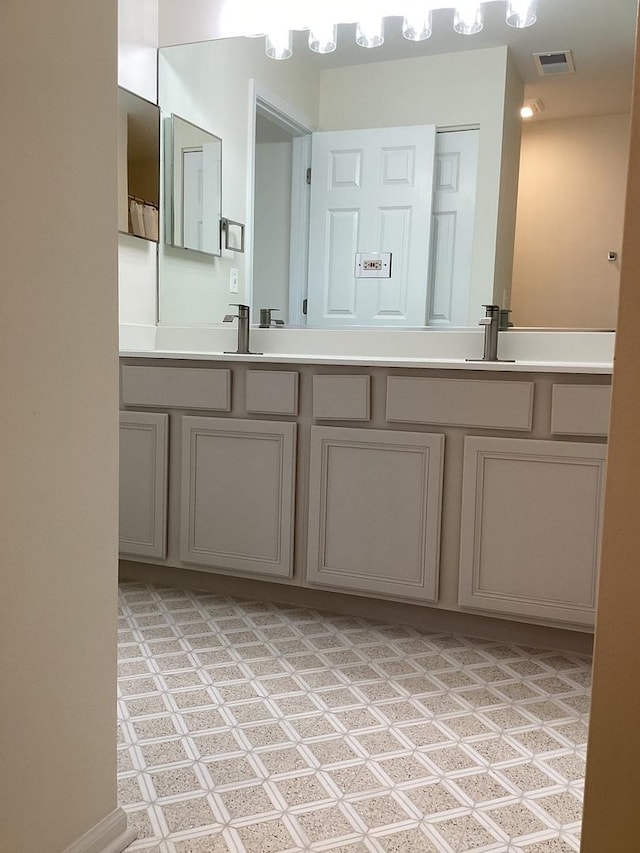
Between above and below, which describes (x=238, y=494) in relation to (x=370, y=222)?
below

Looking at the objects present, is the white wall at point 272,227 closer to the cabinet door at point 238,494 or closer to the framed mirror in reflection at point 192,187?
the framed mirror in reflection at point 192,187

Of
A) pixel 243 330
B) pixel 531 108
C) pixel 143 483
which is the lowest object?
pixel 143 483

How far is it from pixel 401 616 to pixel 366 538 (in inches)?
11.5

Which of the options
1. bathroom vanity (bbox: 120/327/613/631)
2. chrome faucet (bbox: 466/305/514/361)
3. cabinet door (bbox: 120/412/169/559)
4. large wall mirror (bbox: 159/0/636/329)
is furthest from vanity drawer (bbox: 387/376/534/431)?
cabinet door (bbox: 120/412/169/559)

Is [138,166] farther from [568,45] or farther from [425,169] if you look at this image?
[568,45]

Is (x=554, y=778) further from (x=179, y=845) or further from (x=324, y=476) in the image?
(x=324, y=476)

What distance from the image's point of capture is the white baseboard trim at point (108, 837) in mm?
1146

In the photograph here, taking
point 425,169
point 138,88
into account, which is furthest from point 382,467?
point 138,88

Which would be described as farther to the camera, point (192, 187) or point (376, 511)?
point (192, 187)

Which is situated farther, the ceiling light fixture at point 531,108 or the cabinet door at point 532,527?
the ceiling light fixture at point 531,108

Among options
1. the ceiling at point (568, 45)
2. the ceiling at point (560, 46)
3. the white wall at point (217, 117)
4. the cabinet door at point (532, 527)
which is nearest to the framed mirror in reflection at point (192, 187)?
the white wall at point (217, 117)

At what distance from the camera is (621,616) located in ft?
2.43

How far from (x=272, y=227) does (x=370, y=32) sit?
74 cm

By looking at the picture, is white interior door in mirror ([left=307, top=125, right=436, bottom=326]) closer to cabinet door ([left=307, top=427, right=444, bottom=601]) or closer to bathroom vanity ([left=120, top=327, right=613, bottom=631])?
bathroom vanity ([left=120, top=327, right=613, bottom=631])
